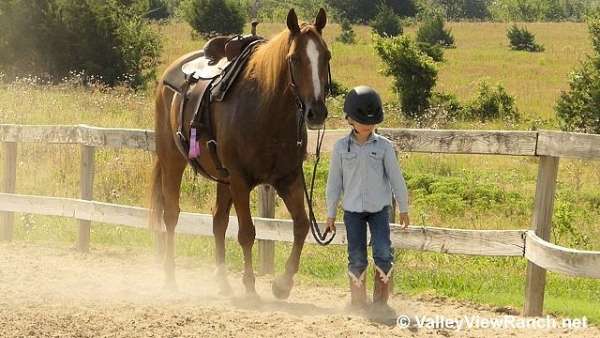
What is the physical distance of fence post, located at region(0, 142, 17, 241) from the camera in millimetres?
10938

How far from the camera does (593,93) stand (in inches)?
813

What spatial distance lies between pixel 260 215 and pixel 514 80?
36.3 m

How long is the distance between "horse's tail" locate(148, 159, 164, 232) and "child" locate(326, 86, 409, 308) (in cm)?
301

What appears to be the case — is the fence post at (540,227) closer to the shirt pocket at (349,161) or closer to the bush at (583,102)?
the shirt pocket at (349,161)

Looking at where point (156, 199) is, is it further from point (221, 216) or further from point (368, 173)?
point (368, 173)

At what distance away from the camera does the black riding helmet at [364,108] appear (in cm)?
589

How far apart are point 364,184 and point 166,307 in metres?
1.87

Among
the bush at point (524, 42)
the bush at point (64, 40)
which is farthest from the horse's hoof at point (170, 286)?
the bush at point (524, 42)

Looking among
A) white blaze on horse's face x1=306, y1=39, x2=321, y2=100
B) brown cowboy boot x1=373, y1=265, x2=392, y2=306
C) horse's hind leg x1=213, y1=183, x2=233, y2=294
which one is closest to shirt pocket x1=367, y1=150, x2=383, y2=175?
white blaze on horse's face x1=306, y1=39, x2=321, y2=100

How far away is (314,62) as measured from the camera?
6.16m

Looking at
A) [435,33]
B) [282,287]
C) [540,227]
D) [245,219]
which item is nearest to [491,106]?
[540,227]

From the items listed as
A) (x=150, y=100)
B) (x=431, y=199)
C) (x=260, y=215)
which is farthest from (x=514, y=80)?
(x=260, y=215)

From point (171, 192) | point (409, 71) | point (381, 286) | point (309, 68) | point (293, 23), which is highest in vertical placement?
point (293, 23)

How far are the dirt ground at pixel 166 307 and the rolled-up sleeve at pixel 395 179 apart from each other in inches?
33.5
